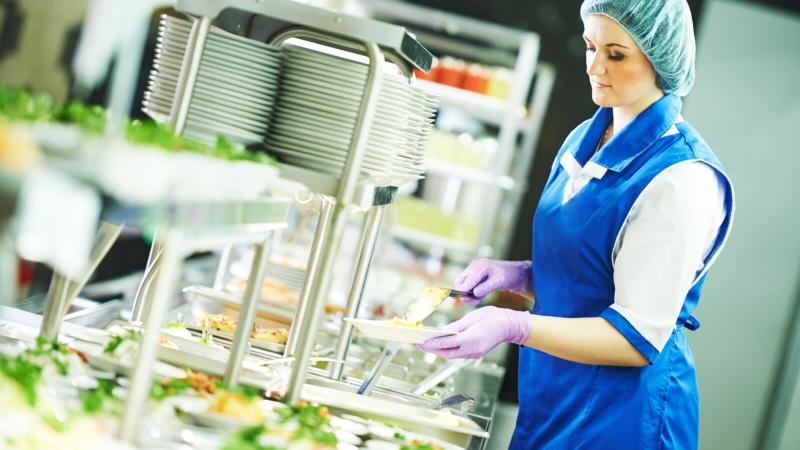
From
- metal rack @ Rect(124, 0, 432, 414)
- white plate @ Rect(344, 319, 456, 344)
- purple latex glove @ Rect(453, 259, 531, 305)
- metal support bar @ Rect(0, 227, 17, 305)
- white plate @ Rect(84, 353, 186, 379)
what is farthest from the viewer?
purple latex glove @ Rect(453, 259, 531, 305)

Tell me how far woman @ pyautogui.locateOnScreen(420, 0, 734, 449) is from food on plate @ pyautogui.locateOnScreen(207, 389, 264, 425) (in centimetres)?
53

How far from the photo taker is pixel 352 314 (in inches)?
82.7

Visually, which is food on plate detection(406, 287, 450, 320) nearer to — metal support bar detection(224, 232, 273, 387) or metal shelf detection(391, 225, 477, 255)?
metal support bar detection(224, 232, 273, 387)

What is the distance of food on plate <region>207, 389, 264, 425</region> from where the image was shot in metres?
1.46

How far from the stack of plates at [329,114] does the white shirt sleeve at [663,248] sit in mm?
592

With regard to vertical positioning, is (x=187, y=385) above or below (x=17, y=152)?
below

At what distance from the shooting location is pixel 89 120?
1308 mm

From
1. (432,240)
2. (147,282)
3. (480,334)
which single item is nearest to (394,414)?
→ (480,334)

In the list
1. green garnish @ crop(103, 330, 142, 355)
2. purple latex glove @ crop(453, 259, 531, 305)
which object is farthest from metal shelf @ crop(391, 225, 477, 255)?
green garnish @ crop(103, 330, 142, 355)

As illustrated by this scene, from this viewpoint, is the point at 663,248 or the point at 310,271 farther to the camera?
the point at 310,271

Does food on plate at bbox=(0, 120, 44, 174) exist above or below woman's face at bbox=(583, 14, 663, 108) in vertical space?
below

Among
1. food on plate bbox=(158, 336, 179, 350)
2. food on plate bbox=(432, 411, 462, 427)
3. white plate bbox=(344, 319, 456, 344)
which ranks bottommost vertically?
food on plate bbox=(432, 411, 462, 427)

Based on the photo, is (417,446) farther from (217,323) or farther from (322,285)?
(217,323)

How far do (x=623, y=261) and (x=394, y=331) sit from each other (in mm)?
528
